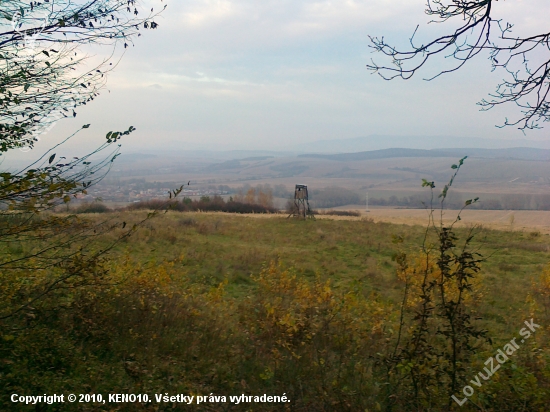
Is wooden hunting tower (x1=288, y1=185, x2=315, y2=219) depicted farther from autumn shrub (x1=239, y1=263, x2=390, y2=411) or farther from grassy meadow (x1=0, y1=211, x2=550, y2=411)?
autumn shrub (x1=239, y1=263, x2=390, y2=411)

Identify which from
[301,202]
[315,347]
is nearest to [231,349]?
[315,347]

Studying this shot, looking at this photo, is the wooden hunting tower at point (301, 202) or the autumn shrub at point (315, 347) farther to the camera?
the wooden hunting tower at point (301, 202)

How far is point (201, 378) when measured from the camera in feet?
13.4

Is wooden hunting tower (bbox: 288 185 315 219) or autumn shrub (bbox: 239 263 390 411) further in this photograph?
wooden hunting tower (bbox: 288 185 315 219)

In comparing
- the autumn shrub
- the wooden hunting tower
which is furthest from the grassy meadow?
the wooden hunting tower

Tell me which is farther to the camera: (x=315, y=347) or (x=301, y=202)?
(x=301, y=202)

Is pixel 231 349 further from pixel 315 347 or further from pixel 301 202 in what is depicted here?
pixel 301 202

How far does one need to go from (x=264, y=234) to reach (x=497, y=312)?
11.8m

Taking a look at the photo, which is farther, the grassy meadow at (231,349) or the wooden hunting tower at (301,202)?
the wooden hunting tower at (301,202)

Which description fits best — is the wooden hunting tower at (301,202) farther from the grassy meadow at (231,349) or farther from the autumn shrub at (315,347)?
the autumn shrub at (315,347)

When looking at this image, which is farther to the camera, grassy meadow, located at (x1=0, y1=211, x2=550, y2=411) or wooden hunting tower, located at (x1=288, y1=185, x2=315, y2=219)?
wooden hunting tower, located at (x1=288, y1=185, x2=315, y2=219)

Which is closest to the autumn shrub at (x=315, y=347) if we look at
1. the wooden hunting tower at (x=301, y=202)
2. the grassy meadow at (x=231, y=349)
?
the grassy meadow at (x=231, y=349)

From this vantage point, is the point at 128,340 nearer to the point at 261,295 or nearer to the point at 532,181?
the point at 261,295

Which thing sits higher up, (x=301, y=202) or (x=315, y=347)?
(x=301, y=202)
